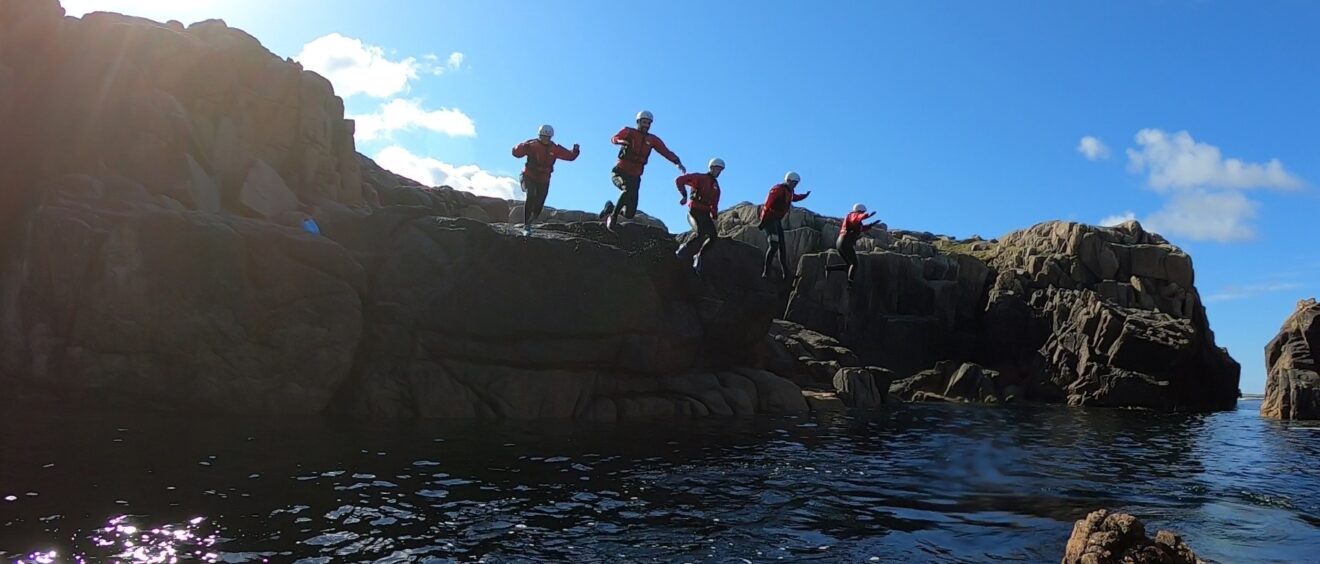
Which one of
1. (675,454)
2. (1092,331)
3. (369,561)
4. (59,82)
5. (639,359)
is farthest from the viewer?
(1092,331)

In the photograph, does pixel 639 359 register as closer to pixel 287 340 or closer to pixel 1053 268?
pixel 287 340

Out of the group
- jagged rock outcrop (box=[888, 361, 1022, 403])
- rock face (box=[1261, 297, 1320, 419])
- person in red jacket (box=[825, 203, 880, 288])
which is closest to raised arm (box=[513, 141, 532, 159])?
person in red jacket (box=[825, 203, 880, 288])

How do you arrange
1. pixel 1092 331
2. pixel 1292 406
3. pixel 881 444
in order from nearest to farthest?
pixel 881 444 < pixel 1292 406 < pixel 1092 331

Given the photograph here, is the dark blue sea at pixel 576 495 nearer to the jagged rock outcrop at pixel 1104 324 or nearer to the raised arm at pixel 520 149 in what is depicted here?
the raised arm at pixel 520 149

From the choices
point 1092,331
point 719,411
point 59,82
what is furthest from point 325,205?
point 1092,331

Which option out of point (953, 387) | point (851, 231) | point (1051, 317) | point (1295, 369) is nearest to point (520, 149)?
point (851, 231)

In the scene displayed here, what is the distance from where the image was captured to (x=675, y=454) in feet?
53.8

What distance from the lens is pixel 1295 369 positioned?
44.1m

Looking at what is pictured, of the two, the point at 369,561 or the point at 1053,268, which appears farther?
the point at 1053,268

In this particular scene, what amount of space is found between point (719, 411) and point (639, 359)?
3.39 meters

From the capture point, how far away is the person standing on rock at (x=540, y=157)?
25.7 meters

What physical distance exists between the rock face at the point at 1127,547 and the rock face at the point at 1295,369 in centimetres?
4487

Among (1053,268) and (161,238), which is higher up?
(1053,268)

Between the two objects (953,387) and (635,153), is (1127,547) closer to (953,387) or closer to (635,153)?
(635,153)
